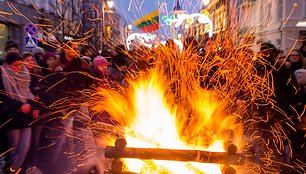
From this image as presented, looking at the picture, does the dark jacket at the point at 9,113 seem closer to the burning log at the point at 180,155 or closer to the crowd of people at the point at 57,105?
the crowd of people at the point at 57,105

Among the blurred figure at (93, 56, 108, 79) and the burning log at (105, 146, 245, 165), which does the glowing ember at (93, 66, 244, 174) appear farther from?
the blurred figure at (93, 56, 108, 79)

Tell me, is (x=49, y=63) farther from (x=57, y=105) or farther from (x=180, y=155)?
(x=180, y=155)

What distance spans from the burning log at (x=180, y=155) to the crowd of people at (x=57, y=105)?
2.74 meters

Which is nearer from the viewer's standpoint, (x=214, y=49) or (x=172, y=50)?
(x=172, y=50)

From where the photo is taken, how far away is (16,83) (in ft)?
18.2

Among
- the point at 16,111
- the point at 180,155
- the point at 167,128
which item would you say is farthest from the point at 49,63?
the point at 180,155

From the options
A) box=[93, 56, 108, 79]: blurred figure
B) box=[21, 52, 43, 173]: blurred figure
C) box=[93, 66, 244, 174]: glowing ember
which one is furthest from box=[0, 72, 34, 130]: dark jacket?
box=[93, 66, 244, 174]: glowing ember

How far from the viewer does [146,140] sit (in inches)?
134

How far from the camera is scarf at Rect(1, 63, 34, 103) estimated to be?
17.9 ft

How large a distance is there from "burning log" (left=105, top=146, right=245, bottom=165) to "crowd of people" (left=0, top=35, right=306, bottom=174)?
9.00ft

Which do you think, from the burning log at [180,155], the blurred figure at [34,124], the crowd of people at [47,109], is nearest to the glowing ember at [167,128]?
the burning log at [180,155]

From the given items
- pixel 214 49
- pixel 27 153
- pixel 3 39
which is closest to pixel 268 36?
pixel 3 39

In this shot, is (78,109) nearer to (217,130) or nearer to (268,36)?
(217,130)

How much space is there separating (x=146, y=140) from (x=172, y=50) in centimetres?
300
